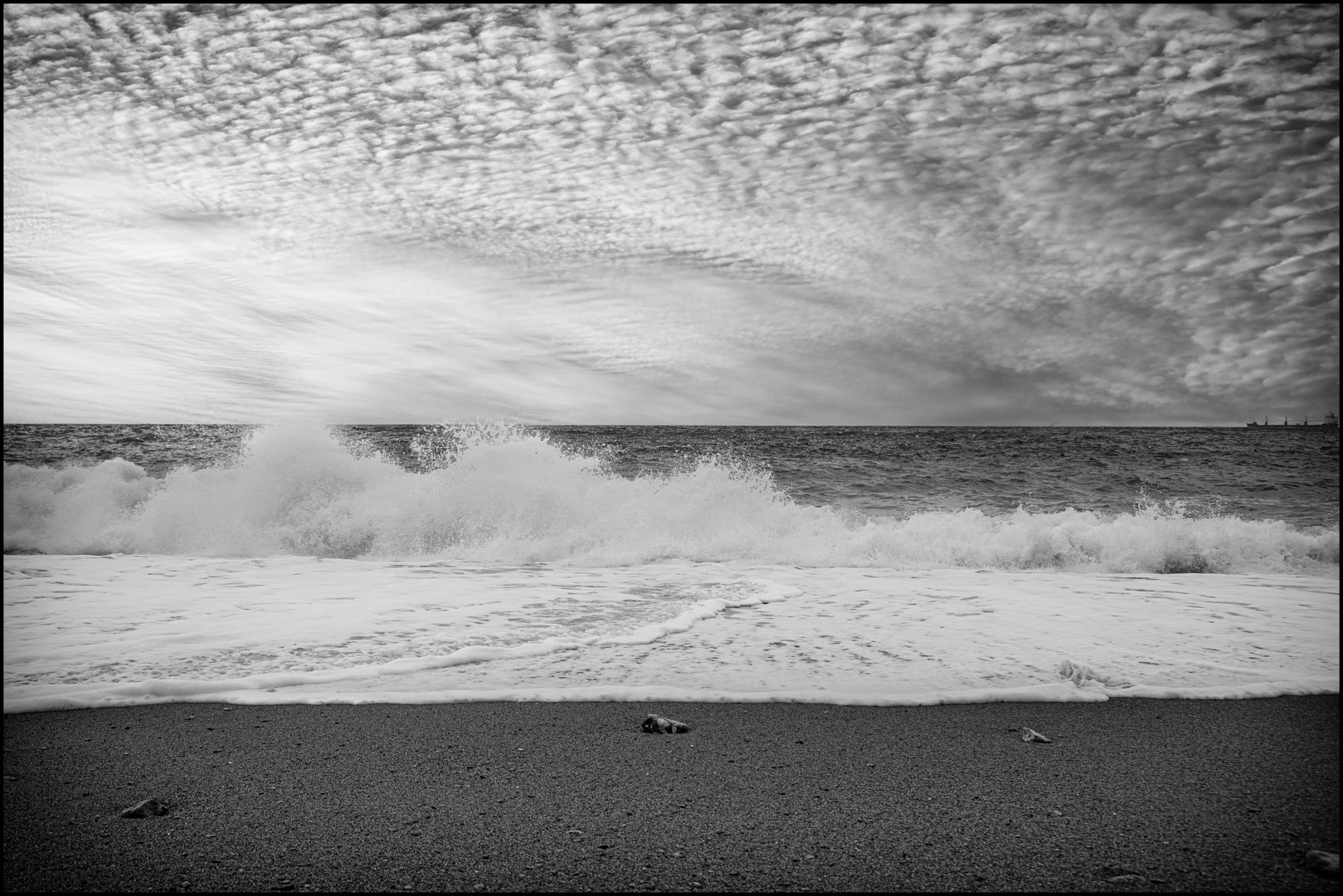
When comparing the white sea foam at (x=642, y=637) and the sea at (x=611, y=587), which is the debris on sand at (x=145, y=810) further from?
the sea at (x=611, y=587)

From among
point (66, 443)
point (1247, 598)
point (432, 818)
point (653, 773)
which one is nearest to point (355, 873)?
point (432, 818)

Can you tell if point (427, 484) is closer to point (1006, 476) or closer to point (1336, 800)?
point (1336, 800)

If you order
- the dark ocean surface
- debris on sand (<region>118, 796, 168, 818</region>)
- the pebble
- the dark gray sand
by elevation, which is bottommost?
debris on sand (<region>118, 796, 168, 818</region>)

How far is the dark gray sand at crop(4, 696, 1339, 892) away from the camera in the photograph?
7.06 feet

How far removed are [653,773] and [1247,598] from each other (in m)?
5.89

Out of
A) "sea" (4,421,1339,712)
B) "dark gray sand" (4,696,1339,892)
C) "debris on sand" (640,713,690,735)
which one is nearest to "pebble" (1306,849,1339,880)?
"dark gray sand" (4,696,1339,892)

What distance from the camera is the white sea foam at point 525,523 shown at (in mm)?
9195

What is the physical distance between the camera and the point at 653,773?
291 centimetres

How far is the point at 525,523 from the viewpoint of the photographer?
10.2 metres

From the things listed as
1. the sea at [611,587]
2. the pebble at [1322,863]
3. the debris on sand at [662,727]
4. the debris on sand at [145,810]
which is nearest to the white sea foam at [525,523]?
the sea at [611,587]

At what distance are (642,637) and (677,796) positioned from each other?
2.37m

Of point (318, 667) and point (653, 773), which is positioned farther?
point (318, 667)

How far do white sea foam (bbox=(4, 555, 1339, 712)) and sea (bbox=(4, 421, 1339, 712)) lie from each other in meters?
0.03

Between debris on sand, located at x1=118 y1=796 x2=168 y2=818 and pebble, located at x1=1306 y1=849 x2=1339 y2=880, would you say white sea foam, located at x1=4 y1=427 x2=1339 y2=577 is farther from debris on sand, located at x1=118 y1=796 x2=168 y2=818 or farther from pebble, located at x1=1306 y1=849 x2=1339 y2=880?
pebble, located at x1=1306 y1=849 x2=1339 y2=880
